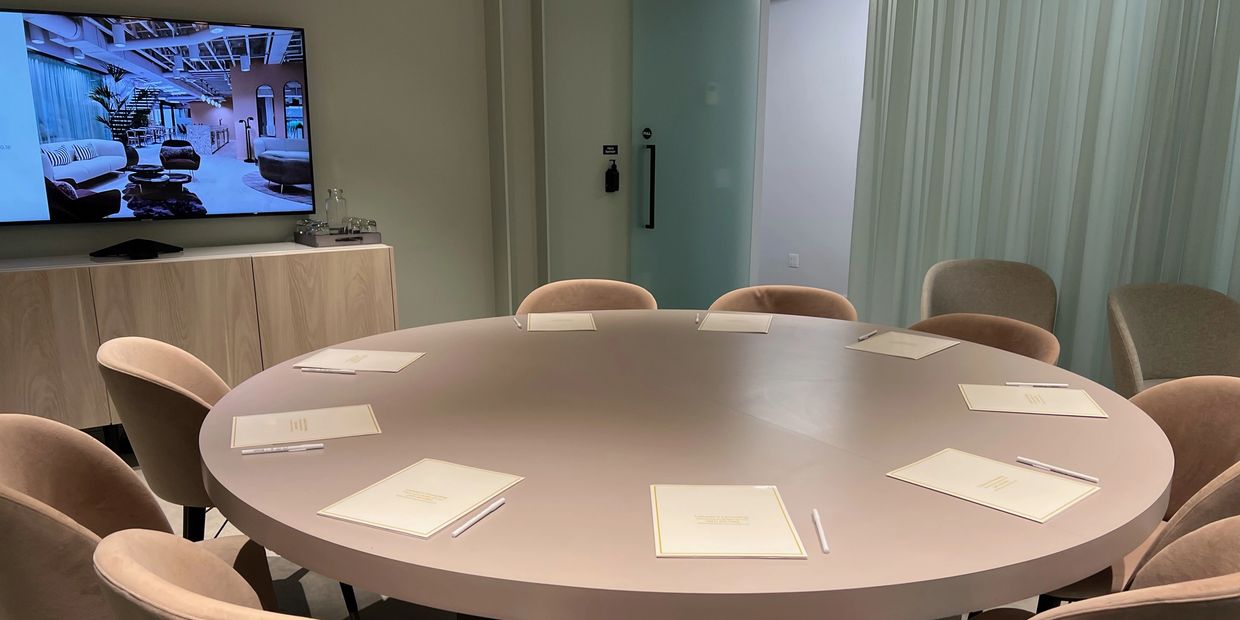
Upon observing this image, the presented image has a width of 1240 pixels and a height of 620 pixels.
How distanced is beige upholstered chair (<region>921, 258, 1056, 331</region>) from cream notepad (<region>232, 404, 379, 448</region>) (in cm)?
250

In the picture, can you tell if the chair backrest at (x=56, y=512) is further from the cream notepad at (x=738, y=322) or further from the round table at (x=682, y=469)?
the cream notepad at (x=738, y=322)

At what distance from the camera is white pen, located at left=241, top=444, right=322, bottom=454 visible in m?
1.38

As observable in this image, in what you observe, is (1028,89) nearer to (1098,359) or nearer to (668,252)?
(1098,359)

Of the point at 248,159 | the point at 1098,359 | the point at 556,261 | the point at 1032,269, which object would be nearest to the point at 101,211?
the point at 248,159

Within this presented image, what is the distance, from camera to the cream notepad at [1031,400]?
160 centimetres

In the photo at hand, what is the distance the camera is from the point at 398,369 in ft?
6.23

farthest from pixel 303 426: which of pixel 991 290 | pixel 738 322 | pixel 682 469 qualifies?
pixel 991 290

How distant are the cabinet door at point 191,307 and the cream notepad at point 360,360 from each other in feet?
5.86

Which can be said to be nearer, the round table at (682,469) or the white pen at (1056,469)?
the round table at (682,469)

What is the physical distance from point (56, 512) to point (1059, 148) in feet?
11.4

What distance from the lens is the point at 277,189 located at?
4.01 metres

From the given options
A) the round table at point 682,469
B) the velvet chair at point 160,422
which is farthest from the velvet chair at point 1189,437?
the velvet chair at point 160,422

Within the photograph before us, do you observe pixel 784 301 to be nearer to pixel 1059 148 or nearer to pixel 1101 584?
pixel 1059 148

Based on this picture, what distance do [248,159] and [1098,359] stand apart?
400cm
